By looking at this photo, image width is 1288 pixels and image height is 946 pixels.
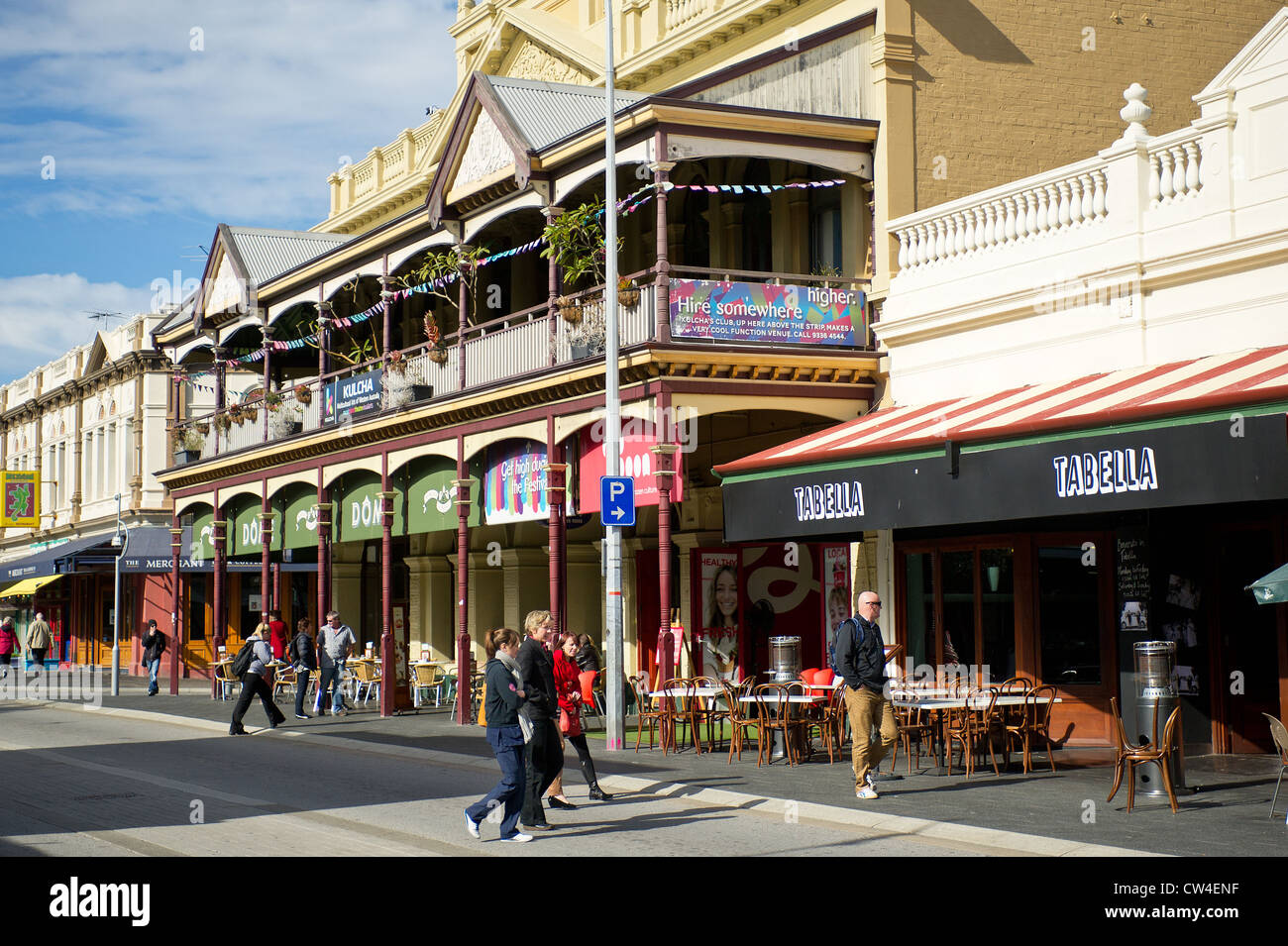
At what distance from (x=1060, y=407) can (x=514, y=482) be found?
34.6 feet

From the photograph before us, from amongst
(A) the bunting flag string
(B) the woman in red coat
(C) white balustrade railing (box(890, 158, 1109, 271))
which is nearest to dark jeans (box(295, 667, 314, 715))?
(A) the bunting flag string

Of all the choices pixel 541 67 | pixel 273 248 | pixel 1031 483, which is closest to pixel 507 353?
pixel 541 67

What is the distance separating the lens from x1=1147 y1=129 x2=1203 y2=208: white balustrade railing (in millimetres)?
16188

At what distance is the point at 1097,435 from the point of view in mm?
14023

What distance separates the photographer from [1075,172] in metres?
17.6

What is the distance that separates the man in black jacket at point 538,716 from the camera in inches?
470

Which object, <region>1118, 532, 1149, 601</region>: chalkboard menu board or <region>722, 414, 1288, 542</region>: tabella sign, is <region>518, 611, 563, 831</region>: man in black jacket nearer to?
<region>722, 414, 1288, 542</region>: tabella sign

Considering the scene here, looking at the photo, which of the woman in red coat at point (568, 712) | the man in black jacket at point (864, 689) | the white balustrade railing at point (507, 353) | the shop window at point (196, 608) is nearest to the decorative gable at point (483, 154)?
the white balustrade railing at point (507, 353)

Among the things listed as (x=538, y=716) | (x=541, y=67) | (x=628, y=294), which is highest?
(x=541, y=67)

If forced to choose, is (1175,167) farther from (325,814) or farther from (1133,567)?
(325,814)

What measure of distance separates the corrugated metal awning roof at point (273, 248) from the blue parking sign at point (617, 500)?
15.3 m
